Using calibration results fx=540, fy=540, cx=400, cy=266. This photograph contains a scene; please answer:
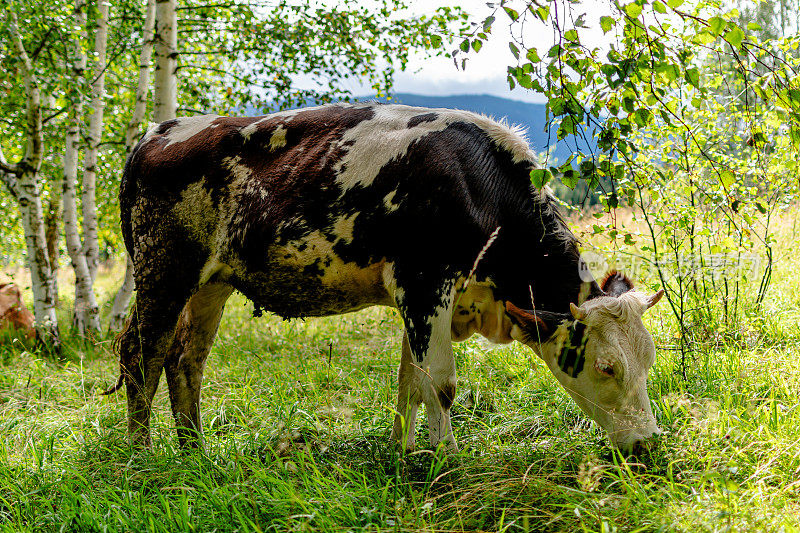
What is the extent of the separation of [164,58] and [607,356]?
539cm

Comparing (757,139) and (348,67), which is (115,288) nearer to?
(348,67)

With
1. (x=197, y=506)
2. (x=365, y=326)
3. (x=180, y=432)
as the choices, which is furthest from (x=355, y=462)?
(x=365, y=326)

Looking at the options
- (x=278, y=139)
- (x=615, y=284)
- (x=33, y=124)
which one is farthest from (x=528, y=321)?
(x=33, y=124)

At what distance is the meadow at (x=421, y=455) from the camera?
2212 mm

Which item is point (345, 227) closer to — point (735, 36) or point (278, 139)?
point (278, 139)

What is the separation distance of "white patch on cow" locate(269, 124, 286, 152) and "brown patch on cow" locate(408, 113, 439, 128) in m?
0.81

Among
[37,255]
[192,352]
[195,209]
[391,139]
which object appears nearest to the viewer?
[391,139]

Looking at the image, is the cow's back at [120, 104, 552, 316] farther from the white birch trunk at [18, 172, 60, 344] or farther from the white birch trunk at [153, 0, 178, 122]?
the white birch trunk at [18, 172, 60, 344]

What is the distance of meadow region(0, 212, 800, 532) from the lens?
87.1 inches

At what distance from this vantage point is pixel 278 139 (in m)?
3.33

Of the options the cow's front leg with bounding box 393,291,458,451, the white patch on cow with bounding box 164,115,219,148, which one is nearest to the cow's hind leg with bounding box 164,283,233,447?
the white patch on cow with bounding box 164,115,219,148

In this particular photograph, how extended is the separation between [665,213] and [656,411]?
1.81m

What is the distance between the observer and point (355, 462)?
2.90 metres

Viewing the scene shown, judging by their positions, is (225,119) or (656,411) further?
(225,119)
